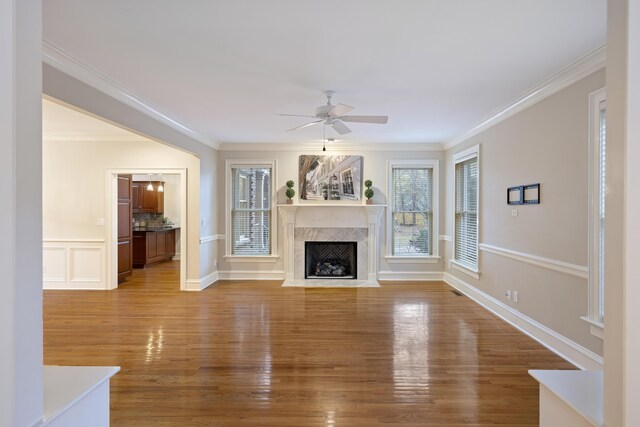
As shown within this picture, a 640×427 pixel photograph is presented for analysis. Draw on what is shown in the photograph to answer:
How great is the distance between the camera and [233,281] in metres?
6.50

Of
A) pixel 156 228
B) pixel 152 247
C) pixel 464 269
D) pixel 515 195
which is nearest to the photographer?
pixel 515 195

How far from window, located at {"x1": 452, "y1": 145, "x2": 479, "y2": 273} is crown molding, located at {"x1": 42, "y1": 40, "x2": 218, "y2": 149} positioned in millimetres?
4522

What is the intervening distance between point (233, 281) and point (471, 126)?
4.98 m

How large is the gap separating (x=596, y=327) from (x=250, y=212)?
5.47 meters

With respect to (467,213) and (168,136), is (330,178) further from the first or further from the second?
(168,136)

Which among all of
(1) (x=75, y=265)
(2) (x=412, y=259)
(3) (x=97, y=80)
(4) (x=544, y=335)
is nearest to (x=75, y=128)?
(1) (x=75, y=265)

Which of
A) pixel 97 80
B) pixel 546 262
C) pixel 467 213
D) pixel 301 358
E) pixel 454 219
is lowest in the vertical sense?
pixel 301 358

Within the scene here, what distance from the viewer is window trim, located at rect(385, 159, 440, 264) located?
6523 millimetres

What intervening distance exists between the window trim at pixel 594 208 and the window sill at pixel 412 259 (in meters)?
3.70

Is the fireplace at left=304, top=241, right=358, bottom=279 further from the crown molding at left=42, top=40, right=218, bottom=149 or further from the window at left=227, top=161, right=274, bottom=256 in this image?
the crown molding at left=42, top=40, right=218, bottom=149

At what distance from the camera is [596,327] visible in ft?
9.12

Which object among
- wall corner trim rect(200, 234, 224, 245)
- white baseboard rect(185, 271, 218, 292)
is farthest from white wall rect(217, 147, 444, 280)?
white baseboard rect(185, 271, 218, 292)
